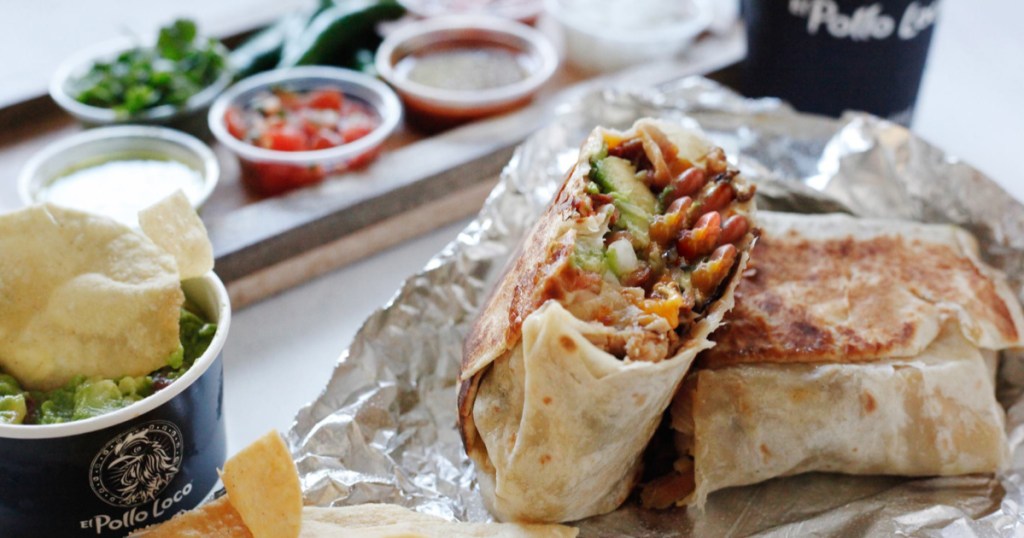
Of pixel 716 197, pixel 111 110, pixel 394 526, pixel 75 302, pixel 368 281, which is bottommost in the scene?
pixel 368 281

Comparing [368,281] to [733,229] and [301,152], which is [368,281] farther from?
[733,229]

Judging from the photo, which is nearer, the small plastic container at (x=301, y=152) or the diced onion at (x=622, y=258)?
the diced onion at (x=622, y=258)

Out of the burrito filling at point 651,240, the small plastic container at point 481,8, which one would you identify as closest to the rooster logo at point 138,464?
the burrito filling at point 651,240

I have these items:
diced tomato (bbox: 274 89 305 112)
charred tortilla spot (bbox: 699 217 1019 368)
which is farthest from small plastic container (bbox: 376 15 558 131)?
charred tortilla spot (bbox: 699 217 1019 368)

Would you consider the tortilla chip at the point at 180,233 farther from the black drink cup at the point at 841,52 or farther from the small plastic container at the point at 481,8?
the small plastic container at the point at 481,8

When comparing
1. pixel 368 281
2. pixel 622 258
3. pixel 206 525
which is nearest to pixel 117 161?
pixel 368 281

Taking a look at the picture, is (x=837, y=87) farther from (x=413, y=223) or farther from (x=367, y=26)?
(x=367, y=26)

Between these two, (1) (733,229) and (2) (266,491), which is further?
(1) (733,229)
